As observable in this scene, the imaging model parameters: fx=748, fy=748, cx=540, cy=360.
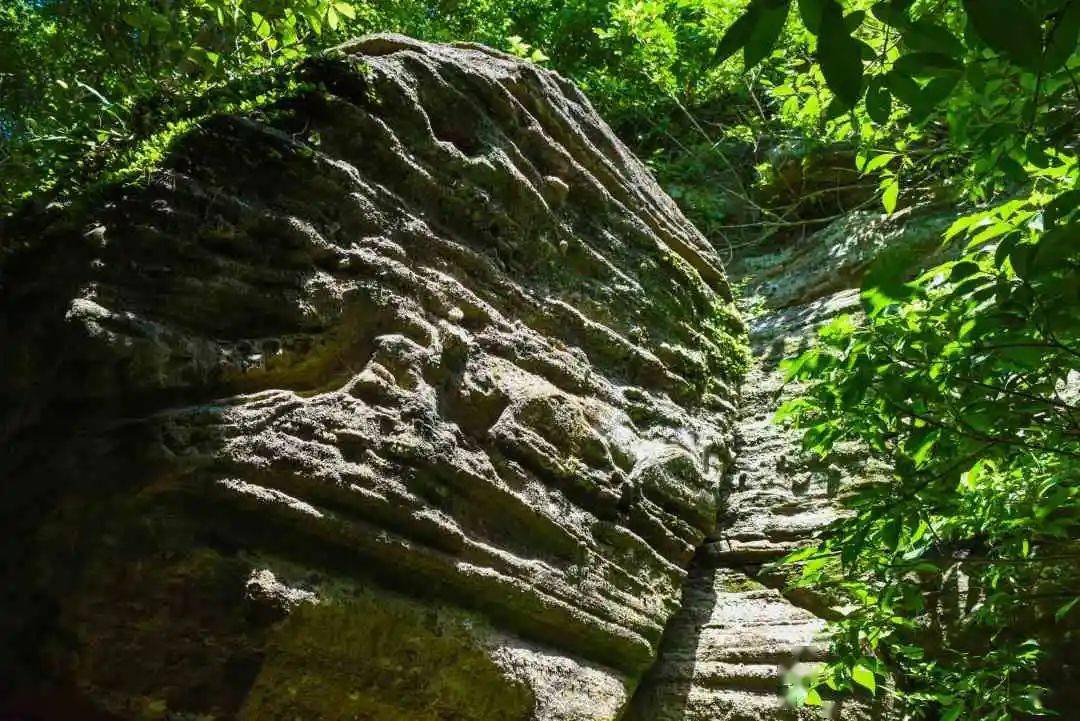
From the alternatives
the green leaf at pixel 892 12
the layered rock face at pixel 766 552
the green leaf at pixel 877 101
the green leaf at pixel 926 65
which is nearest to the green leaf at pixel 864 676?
the layered rock face at pixel 766 552

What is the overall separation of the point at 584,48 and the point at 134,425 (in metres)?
7.82

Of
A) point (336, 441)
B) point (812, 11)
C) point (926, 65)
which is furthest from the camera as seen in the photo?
point (336, 441)

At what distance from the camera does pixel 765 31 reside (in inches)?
45.4

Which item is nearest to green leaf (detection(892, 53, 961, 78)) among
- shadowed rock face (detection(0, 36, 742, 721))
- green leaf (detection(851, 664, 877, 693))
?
green leaf (detection(851, 664, 877, 693))

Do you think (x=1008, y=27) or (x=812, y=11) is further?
(x=812, y=11)

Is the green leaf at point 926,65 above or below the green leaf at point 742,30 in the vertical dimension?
above

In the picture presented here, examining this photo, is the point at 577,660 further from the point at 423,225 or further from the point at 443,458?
the point at 423,225

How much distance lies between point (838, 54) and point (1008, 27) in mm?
211

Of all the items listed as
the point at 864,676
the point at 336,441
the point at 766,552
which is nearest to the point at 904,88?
the point at 864,676

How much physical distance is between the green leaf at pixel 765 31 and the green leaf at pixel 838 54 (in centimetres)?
7

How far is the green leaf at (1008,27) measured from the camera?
0.99m

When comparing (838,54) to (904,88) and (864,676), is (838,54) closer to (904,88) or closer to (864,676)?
(904,88)

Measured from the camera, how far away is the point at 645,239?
463 centimetres

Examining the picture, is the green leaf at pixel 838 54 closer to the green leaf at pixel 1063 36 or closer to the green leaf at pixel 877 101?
the green leaf at pixel 1063 36
